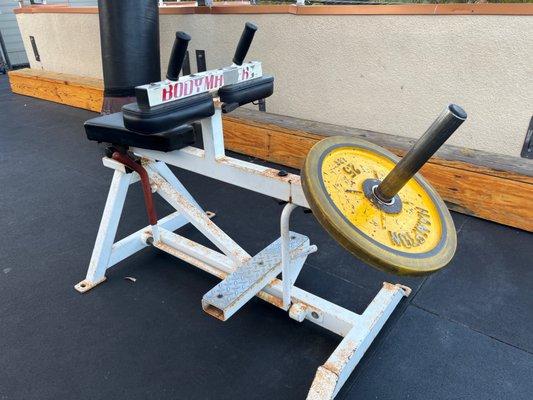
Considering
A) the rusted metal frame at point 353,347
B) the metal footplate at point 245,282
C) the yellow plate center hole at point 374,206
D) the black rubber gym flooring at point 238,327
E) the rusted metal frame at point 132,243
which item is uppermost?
the yellow plate center hole at point 374,206

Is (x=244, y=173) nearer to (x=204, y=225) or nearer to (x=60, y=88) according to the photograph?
(x=204, y=225)

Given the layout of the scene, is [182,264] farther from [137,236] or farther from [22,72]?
[22,72]

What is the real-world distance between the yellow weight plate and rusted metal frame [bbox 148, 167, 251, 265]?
1.75ft

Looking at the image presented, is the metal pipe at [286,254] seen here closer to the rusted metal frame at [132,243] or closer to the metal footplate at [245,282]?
the metal footplate at [245,282]

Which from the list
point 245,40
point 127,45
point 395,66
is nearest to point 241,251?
point 245,40

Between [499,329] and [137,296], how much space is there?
1232mm

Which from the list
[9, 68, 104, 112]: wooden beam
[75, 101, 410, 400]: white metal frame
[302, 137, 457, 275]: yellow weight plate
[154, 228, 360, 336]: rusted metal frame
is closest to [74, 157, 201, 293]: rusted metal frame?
[75, 101, 410, 400]: white metal frame

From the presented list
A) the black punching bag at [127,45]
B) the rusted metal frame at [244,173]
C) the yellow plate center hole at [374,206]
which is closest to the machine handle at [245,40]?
the rusted metal frame at [244,173]

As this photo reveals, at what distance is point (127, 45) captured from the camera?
2330 millimetres

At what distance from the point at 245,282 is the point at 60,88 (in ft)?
11.8

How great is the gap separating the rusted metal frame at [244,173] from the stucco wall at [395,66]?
1.34 metres

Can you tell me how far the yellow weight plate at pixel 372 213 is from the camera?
0.81 meters

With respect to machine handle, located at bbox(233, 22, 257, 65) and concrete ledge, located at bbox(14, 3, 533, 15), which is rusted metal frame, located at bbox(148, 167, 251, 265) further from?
concrete ledge, located at bbox(14, 3, 533, 15)

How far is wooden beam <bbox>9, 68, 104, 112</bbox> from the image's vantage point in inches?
142
